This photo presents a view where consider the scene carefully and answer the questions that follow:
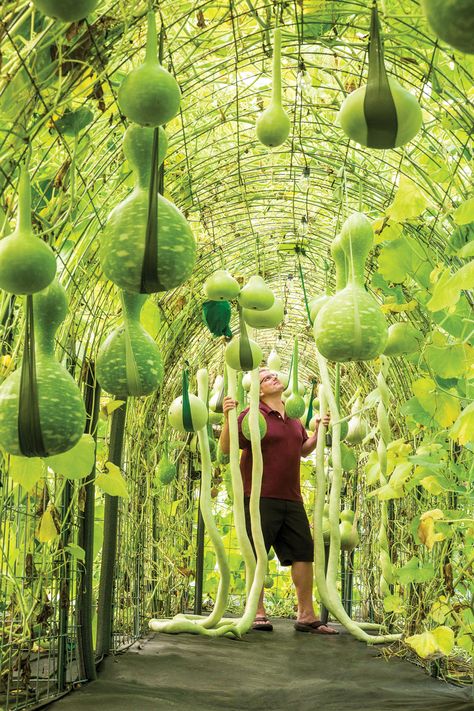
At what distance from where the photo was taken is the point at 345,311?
1318mm

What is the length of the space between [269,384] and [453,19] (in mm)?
4419

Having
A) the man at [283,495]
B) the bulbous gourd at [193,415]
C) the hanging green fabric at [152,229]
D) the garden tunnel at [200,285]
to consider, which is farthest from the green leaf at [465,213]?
the man at [283,495]

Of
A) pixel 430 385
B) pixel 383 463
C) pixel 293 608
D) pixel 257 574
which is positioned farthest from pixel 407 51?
pixel 293 608

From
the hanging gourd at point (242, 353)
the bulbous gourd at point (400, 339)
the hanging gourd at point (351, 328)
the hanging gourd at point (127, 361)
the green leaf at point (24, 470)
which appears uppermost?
the hanging gourd at point (242, 353)

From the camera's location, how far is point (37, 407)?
938 mm

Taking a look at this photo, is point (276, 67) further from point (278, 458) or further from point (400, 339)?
point (278, 458)

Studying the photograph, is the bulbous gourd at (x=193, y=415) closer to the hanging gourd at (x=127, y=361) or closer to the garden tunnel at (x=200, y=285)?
the garden tunnel at (x=200, y=285)

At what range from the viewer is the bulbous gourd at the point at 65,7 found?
698 mm

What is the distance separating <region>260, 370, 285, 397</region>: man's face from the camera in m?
4.92

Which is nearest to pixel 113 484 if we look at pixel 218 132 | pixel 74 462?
pixel 74 462

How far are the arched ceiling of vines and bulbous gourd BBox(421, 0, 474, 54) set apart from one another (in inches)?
31.0

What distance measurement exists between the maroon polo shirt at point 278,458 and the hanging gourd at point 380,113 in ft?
12.4

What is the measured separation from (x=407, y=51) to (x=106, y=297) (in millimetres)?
1090

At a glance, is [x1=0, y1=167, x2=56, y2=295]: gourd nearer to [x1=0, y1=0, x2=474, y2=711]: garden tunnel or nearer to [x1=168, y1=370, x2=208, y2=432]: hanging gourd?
[x1=0, y1=0, x2=474, y2=711]: garden tunnel
